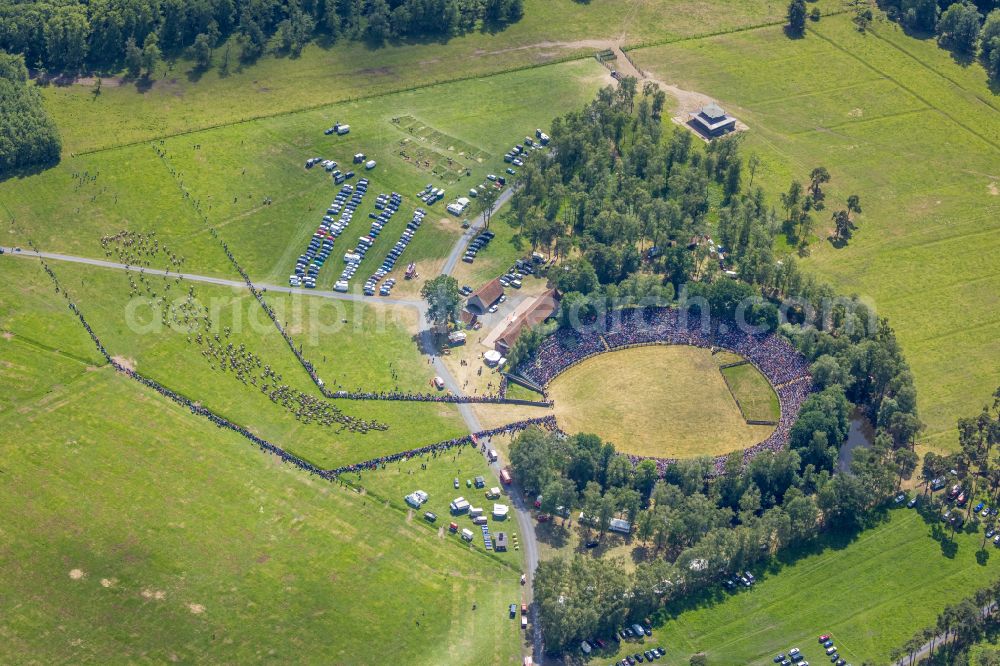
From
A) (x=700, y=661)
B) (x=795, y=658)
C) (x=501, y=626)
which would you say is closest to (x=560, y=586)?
(x=501, y=626)

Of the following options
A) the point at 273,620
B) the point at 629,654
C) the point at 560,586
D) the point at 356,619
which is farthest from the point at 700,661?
the point at 273,620

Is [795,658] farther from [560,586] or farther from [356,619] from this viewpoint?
[356,619]

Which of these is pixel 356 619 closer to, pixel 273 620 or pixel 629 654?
pixel 273 620

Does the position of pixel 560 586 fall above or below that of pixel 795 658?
above

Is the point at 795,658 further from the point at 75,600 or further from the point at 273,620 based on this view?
the point at 75,600

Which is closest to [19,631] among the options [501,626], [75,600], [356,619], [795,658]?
[75,600]

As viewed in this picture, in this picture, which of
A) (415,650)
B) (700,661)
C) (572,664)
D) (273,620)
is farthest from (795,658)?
(273,620)
